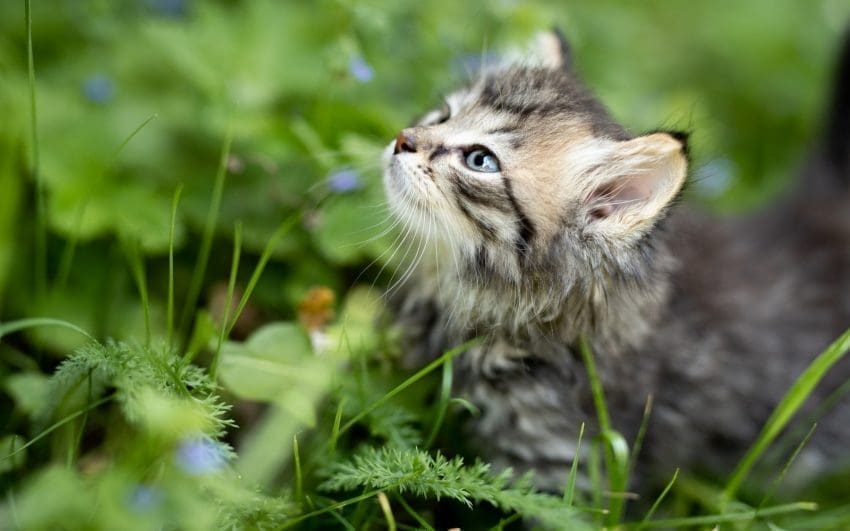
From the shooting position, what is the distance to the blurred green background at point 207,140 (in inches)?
108

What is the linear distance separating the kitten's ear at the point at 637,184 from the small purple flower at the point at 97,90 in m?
1.97

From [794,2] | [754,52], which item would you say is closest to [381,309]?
[754,52]

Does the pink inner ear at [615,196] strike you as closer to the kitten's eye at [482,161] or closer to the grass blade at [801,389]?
the kitten's eye at [482,161]

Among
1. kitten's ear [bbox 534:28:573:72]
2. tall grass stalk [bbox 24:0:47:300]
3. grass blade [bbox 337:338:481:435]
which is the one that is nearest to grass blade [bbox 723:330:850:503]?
grass blade [bbox 337:338:481:435]

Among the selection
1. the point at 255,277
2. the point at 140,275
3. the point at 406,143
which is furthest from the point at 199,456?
the point at 406,143

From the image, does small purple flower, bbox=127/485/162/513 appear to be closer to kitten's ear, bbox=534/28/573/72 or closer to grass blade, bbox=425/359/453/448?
grass blade, bbox=425/359/453/448

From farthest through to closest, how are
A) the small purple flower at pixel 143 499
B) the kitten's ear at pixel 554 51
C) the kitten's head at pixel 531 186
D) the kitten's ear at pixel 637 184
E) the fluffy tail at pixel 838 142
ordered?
the fluffy tail at pixel 838 142, the kitten's ear at pixel 554 51, the kitten's head at pixel 531 186, the kitten's ear at pixel 637 184, the small purple flower at pixel 143 499

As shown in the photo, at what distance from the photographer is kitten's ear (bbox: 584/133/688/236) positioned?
2.07 m

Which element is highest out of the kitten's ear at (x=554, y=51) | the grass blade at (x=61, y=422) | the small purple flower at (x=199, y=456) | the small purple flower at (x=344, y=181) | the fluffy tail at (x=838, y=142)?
the kitten's ear at (x=554, y=51)

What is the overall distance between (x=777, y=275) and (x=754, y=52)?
2.15 metres

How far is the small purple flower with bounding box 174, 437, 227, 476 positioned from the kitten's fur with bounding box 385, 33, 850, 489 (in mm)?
843

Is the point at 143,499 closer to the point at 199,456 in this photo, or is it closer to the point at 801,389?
the point at 199,456

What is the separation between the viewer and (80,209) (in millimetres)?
2576

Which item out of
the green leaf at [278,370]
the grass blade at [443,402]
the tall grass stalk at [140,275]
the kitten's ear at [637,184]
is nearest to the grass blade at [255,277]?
the green leaf at [278,370]
